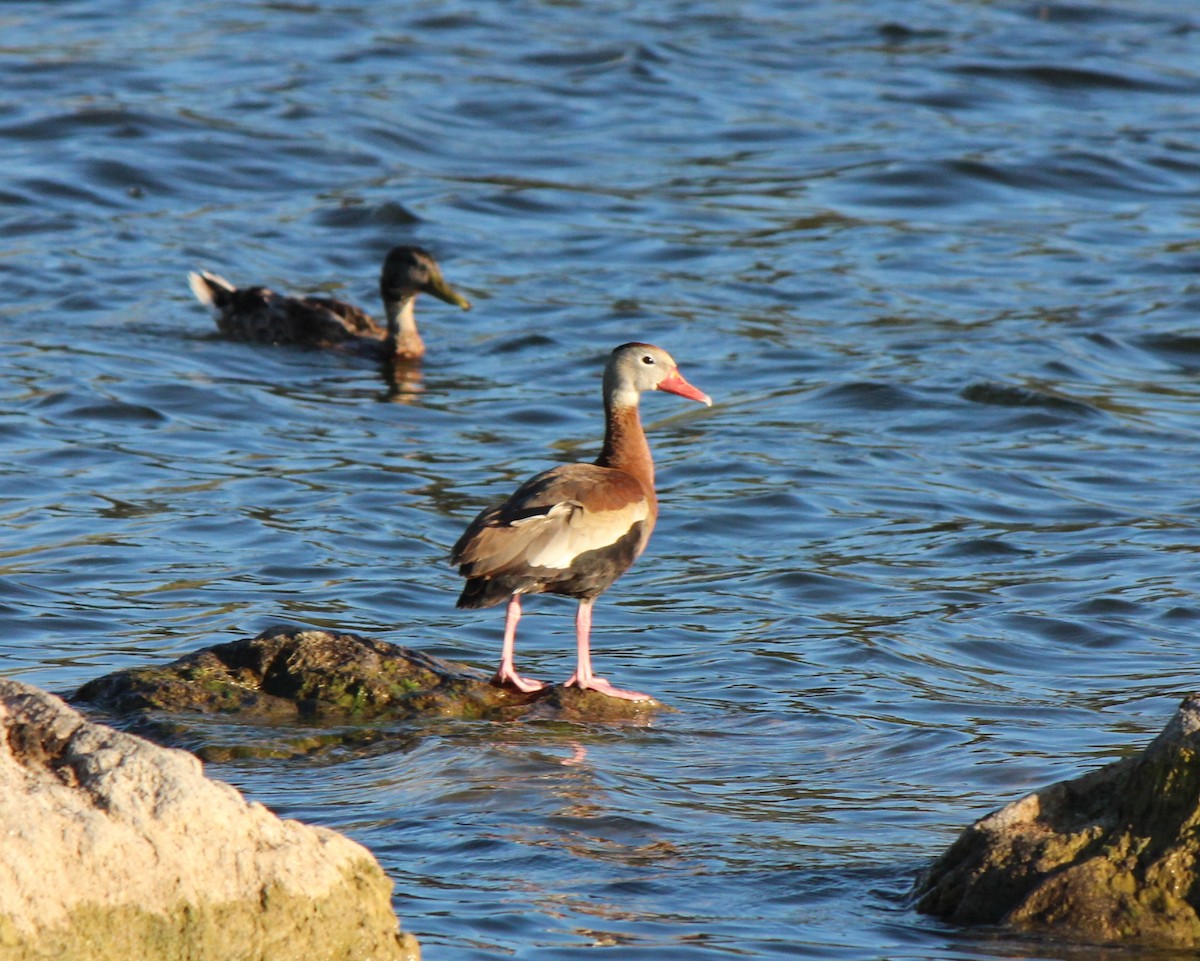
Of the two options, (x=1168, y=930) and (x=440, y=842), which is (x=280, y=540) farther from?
(x=1168, y=930)

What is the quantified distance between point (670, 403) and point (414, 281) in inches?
97.1

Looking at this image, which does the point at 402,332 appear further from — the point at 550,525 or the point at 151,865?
the point at 151,865

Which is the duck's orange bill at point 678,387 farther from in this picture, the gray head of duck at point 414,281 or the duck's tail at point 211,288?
the duck's tail at point 211,288

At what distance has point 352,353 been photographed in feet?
50.6

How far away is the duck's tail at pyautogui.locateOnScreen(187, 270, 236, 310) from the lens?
599 inches

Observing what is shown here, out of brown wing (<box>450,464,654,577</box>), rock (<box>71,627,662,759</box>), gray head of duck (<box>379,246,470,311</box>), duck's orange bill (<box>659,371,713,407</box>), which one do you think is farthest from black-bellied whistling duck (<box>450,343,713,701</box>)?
gray head of duck (<box>379,246,470,311</box>)

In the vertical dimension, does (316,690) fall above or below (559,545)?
below

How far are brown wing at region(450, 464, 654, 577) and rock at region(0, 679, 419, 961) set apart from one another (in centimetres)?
284

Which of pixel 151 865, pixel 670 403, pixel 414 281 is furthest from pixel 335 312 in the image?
pixel 151 865

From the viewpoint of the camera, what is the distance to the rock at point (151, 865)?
14.2ft

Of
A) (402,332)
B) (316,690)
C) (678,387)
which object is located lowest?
(402,332)

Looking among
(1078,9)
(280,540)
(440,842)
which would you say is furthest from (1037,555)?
Result: (1078,9)

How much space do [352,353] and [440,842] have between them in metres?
9.65

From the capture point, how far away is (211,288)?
50.1 feet
